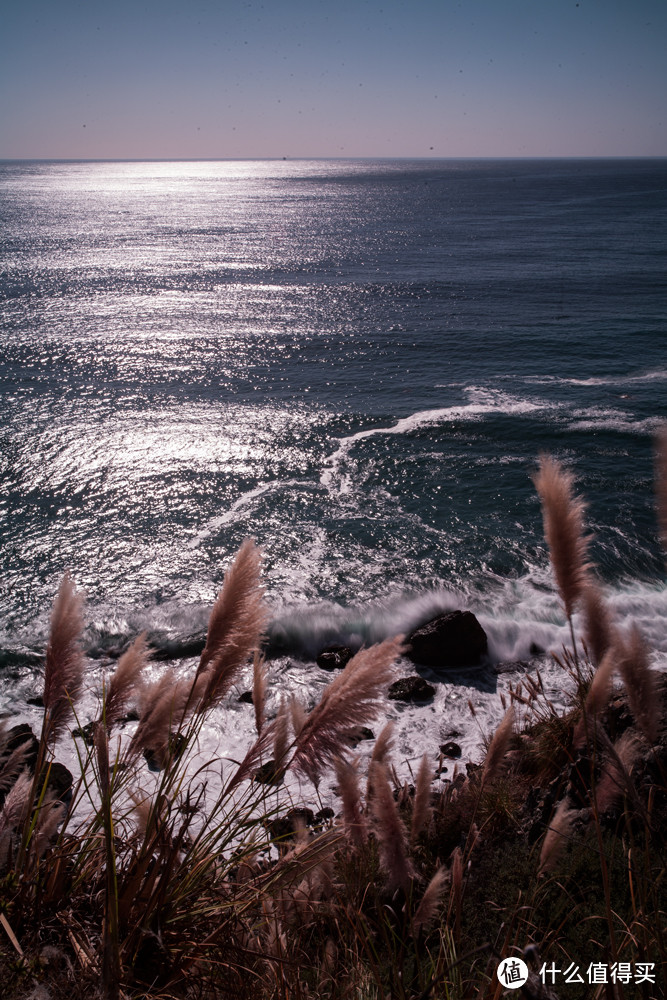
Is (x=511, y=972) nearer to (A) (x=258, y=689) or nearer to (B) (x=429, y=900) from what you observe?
(B) (x=429, y=900)

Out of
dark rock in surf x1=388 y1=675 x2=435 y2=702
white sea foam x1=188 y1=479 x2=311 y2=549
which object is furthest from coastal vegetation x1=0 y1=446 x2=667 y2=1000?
white sea foam x1=188 y1=479 x2=311 y2=549

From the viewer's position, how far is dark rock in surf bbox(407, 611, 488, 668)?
9.46 meters

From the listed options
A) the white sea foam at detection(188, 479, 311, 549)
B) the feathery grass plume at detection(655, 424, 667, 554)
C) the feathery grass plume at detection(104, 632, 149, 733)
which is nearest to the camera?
the feathery grass plume at detection(655, 424, 667, 554)

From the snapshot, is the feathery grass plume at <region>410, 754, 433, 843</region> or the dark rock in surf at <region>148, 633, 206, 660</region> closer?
the feathery grass plume at <region>410, 754, 433, 843</region>

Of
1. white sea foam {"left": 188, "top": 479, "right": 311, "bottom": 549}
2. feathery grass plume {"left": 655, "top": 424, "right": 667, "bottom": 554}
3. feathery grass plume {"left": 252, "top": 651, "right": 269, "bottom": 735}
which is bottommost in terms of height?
white sea foam {"left": 188, "top": 479, "right": 311, "bottom": 549}

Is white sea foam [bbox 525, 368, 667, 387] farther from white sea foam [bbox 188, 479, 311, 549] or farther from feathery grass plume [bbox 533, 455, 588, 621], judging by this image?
feathery grass plume [bbox 533, 455, 588, 621]

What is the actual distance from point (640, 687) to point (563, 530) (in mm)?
610

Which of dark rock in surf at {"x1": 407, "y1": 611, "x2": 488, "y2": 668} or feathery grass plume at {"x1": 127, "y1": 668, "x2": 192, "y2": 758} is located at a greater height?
feathery grass plume at {"x1": 127, "y1": 668, "x2": 192, "y2": 758}

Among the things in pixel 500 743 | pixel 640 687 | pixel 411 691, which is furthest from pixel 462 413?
pixel 640 687

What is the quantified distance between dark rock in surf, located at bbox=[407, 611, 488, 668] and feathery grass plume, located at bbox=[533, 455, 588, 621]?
281 inches

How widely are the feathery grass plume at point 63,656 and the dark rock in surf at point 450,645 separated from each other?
23.8 ft

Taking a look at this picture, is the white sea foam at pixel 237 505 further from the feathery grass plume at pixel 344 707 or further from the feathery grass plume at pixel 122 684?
the feathery grass plume at pixel 344 707

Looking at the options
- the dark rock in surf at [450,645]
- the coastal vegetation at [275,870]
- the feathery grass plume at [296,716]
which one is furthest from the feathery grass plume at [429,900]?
the dark rock in surf at [450,645]

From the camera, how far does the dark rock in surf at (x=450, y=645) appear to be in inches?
372
